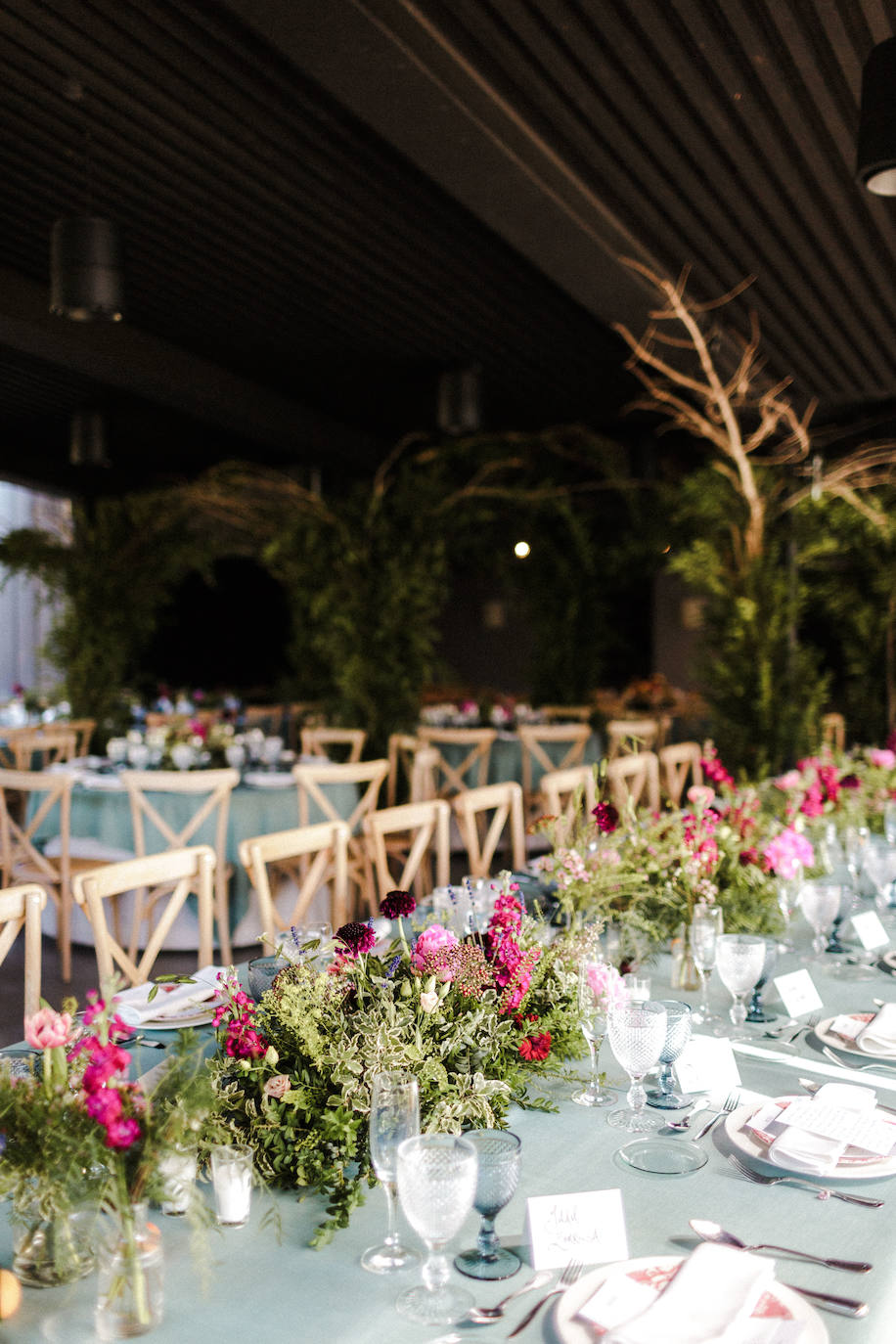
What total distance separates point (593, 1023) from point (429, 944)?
29 centimetres

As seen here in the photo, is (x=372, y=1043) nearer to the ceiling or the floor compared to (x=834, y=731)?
nearer to the floor

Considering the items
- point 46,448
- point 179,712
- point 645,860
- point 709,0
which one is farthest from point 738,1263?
point 46,448

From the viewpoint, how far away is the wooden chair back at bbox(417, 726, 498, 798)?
645 centimetres

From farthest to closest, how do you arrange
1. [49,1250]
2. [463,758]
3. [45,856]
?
[463,758]
[45,856]
[49,1250]

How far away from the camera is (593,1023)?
1.59 meters

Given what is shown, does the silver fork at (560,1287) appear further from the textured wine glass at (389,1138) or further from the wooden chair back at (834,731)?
the wooden chair back at (834,731)

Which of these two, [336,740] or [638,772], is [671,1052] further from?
[336,740]

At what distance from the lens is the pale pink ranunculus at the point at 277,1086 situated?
1276 millimetres

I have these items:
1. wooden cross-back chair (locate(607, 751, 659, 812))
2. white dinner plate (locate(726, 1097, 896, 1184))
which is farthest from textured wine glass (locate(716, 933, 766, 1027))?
wooden cross-back chair (locate(607, 751, 659, 812))

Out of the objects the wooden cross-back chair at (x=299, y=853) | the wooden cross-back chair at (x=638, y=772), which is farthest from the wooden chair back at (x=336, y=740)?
the wooden cross-back chair at (x=299, y=853)

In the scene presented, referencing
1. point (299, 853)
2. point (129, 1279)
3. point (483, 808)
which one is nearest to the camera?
point (129, 1279)

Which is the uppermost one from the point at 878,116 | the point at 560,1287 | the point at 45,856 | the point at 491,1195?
the point at 878,116

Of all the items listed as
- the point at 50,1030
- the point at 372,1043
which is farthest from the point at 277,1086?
the point at 50,1030

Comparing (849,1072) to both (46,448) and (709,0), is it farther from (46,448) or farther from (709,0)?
(46,448)
